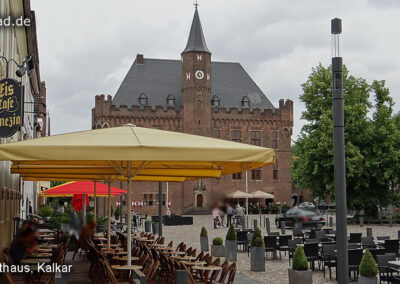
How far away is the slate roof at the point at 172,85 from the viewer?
66.0m

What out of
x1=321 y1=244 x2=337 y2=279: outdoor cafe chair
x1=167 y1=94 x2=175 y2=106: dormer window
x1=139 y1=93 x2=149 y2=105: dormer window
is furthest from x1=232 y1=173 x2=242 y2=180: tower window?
x1=321 y1=244 x2=337 y2=279: outdoor cafe chair

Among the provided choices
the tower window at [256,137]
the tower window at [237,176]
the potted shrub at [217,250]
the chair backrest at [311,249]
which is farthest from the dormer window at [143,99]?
the chair backrest at [311,249]

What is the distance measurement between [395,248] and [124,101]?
52.8 metres

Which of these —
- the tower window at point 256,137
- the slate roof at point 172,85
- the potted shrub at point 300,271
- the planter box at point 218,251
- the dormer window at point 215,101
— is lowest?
the planter box at point 218,251

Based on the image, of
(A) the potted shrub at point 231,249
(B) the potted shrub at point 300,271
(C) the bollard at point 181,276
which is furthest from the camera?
(A) the potted shrub at point 231,249

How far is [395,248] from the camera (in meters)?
14.9

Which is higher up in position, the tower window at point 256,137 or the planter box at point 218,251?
the tower window at point 256,137

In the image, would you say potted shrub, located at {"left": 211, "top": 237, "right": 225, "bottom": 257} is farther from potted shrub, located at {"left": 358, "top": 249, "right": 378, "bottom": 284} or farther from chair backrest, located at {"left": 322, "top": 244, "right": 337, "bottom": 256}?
potted shrub, located at {"left": 358, "top": 249, "right": 378, "bottom": 284}

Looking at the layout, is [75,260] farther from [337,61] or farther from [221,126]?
[221,126]

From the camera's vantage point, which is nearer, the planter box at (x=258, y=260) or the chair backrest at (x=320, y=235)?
the planter box at (x=258, y=260)

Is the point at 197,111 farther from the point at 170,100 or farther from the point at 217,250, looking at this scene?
the point at 217,250

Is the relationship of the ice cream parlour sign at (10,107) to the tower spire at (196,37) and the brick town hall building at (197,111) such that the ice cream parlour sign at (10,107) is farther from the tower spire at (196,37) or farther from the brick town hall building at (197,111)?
the tower spire at (196,37)

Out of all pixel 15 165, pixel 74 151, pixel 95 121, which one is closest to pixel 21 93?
pixel 15 165

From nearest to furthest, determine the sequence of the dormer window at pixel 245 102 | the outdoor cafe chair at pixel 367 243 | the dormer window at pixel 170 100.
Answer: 1. the outdoor cafe chair at pixel 367 243
2. the dormer window at pixel 170 100
3. the dormer window at pixel 245 102
